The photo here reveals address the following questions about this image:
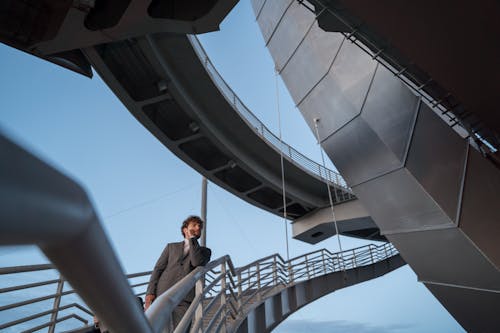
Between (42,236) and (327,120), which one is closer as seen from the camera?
(42,236)

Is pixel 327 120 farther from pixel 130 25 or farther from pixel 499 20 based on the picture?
pixel 130 25

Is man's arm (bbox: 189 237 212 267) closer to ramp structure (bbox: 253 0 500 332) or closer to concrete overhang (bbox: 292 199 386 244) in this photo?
ramp structure (bbox: 253 0 500 332)

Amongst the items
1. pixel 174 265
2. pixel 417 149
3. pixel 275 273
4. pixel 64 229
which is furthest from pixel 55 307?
pixel 417 149

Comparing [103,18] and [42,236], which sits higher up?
[103,18]

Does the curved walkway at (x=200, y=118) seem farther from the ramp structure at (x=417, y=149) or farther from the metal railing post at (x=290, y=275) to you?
the metal railing post at (x=290, y=275)

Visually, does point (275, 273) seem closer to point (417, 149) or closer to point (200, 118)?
point (417, 149)

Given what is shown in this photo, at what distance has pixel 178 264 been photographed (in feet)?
9.70

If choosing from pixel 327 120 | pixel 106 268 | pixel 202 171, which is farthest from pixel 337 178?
pixel 106 268

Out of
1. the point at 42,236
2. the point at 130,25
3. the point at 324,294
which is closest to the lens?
the point at 42,236

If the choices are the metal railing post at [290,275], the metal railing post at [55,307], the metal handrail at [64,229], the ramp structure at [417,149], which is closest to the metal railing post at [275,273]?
the metal railing post at [290,275]

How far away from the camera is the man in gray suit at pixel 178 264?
2.84 metres

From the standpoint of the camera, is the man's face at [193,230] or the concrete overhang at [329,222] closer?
the man's face at [193,230]

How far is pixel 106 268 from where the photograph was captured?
491 mm

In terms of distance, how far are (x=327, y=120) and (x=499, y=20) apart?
3.91 meters
